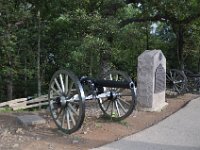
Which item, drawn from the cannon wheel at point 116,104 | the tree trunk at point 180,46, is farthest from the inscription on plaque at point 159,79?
the tree trunk at point 180,46

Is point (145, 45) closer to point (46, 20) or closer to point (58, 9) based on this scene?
point (46, 20)

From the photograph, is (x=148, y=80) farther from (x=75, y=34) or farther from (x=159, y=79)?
(x=75, y=34)

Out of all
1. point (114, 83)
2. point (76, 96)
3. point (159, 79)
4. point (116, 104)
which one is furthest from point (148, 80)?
point (76, 96)

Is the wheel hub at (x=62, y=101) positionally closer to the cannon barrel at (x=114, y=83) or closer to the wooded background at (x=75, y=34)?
the cannon barrel at (x=114, y=83)

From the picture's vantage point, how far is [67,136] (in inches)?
293

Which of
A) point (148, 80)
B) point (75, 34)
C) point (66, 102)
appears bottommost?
point (66, 102)

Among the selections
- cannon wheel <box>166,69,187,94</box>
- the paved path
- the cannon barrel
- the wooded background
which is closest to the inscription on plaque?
the paved path

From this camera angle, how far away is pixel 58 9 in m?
13.8

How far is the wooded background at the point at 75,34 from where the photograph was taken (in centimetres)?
1199

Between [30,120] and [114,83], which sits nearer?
[114,83]

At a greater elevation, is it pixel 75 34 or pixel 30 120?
pixel 75 34

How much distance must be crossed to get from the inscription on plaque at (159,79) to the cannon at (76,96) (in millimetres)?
1983

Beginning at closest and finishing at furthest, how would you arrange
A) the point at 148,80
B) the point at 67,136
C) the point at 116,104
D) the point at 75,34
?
the point at 67,136 < the point at 116,104 < the point at 148,80 < the point at 75,34

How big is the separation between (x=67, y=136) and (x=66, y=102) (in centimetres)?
58
